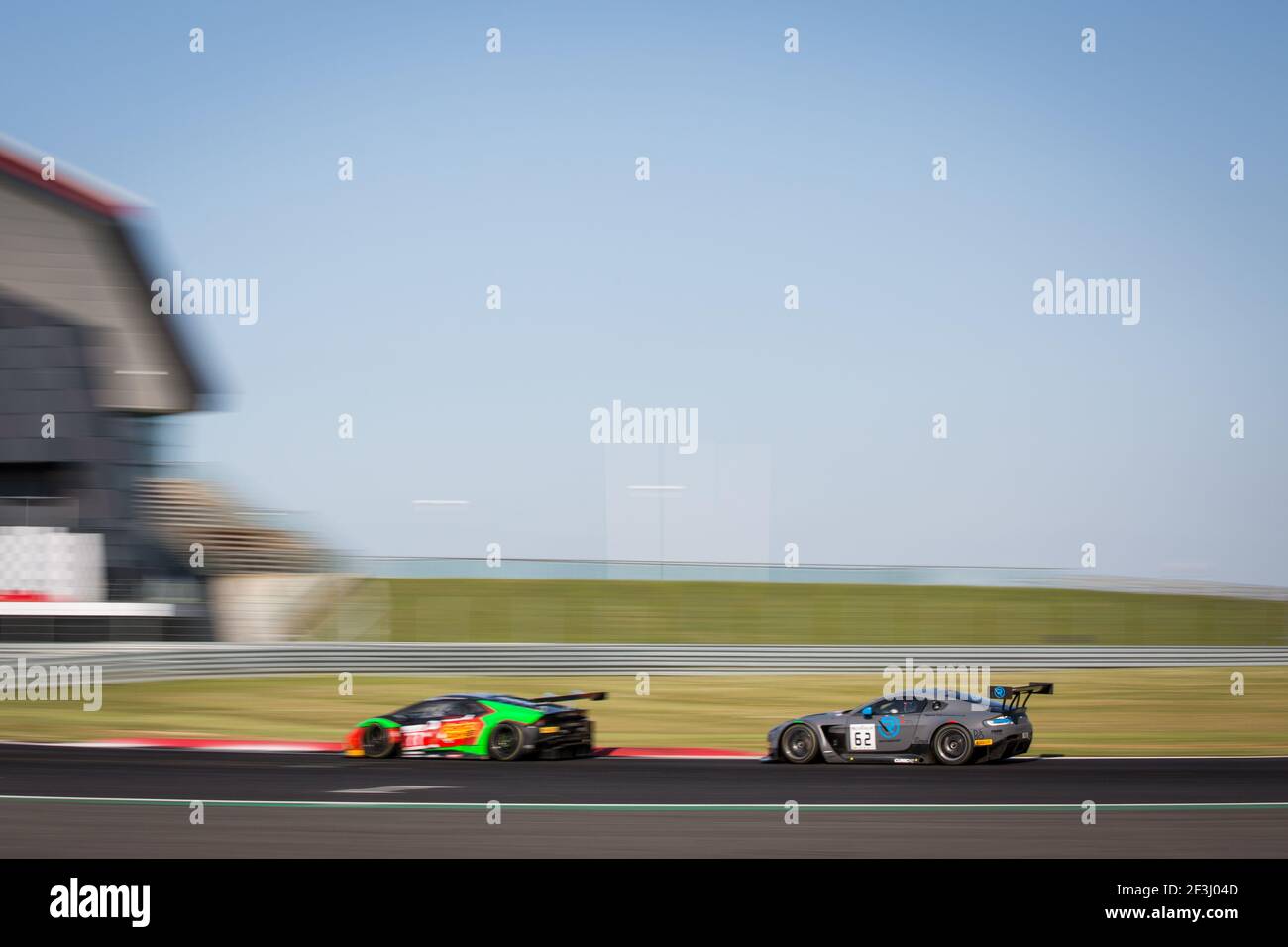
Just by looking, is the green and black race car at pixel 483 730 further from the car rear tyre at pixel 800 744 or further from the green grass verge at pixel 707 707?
the green grass verge at pixel 707 707

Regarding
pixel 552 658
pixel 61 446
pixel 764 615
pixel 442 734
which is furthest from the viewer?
pixel 61 446

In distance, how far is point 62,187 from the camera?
112 ft

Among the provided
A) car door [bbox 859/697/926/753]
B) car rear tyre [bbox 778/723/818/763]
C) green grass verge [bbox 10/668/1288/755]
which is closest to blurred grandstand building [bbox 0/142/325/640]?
green grass verge [bbox 10/668/1288/755]

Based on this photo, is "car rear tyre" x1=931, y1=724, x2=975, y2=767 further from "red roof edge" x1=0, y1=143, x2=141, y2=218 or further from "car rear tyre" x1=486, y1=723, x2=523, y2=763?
"red roof edge" x1=0, y1=143, x2=141, y2=218

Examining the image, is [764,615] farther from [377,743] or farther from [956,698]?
[956,698]

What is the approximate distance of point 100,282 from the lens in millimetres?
34594

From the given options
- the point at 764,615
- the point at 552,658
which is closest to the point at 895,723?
the point at 552,658

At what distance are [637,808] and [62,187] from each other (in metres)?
28.0

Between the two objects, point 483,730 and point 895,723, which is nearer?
point 895,723

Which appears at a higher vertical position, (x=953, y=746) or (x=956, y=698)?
(x=956, y=698)

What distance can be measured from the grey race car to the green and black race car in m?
2.49

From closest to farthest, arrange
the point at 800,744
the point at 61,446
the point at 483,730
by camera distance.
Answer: the point at 800,744, the point at 483,730, the point at 61,446
